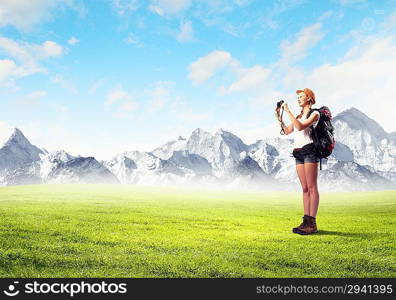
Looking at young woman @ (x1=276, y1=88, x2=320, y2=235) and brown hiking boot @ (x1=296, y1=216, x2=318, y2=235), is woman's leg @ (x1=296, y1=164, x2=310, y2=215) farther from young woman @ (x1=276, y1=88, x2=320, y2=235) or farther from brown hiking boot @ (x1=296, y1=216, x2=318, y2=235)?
brown hiking boot @ (x1=296, y1=216, x2=318, y2=235)

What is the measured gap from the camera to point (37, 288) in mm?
6395

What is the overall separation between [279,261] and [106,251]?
14.6 feet

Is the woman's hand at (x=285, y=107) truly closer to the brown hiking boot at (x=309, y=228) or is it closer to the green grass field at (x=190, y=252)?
the brown hiking boot at (x=309, y=228)

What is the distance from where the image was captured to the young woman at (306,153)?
9.94 m

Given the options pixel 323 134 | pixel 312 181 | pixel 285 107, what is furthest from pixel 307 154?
pixel 285 107

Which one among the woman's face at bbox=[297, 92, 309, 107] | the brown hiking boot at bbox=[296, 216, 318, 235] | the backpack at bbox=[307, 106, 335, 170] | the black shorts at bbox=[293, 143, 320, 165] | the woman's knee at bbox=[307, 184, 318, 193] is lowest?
the brown hiking boot at bbox=[296, 216, 318, 235]

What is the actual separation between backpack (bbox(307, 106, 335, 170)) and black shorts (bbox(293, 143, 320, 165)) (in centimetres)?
12

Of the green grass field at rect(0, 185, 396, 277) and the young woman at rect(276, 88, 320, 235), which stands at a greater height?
the young woman at rect(276, 88, 320, 235)

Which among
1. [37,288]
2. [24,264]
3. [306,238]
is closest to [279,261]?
[306,238]

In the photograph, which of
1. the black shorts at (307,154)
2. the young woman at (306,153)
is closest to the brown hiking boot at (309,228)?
the young woman at (306,153)

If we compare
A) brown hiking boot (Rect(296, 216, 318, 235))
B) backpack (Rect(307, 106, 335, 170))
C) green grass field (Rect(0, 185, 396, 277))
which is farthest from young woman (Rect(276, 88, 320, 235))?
green grass field (Rect(0, 185, 396, 277))

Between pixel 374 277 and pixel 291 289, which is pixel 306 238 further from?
pixel 291 289

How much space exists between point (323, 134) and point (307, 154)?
77cm

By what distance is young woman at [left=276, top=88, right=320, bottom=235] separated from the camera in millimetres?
9938
